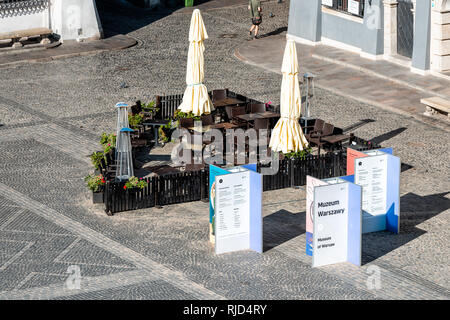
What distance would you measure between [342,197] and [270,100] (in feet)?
35.6

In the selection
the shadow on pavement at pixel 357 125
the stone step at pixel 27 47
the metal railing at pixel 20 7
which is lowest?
the shadow on pavement at pixel 357 125

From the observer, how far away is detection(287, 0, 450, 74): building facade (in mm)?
28250

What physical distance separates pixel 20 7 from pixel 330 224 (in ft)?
67.7

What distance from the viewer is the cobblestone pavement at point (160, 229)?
1586 cm

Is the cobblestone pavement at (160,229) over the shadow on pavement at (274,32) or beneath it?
beneath

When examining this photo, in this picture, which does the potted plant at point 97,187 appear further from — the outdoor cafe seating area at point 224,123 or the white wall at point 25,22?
the white wall at point 25,22

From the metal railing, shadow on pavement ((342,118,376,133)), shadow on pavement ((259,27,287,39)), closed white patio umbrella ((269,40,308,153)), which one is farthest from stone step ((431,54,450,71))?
the metal railing

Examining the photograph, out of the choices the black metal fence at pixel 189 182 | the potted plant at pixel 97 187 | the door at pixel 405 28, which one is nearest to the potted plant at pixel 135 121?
the black metal fence at pixel 189 182

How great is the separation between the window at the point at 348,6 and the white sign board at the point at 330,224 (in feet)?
51.5

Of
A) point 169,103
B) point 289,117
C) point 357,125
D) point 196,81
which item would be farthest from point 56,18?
point 289,117

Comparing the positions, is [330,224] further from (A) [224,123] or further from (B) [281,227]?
(A) [224,123]

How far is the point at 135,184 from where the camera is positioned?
1920cm

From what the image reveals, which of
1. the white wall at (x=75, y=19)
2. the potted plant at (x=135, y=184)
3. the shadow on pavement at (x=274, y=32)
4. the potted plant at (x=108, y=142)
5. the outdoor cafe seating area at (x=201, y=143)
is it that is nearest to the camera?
the potted plant at (x=135, y=184)

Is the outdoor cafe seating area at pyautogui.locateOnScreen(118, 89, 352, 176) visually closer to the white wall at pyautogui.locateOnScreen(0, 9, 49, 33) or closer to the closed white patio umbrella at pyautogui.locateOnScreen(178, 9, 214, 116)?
the closed white patio umbrella at pyautogui.locateOnScreen(178, 9, 214, 116)
